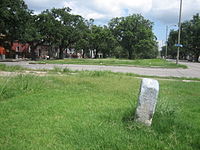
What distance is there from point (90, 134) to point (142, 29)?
69.4 m

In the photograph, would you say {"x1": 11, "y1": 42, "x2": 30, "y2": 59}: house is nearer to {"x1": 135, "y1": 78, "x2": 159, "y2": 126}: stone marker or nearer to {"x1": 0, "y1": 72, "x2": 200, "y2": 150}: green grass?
{"x1": 0, "y1": 72, "x2": 200, "y2": 150}: green grass

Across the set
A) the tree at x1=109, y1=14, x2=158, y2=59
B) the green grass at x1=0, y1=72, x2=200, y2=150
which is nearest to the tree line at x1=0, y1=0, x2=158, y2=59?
the tree at x1=109, y1=14, x2=158, y2=59

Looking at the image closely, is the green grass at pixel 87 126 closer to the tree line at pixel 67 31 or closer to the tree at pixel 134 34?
the tree line at pixel 67 31

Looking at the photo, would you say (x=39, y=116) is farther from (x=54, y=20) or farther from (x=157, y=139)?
(x=54, y=20)

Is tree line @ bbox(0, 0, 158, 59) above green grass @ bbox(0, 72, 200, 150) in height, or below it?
above

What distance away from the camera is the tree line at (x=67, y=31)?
38312 mm

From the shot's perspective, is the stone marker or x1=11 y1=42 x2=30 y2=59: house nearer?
the stone marker

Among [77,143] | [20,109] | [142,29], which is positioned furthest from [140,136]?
[142,29]

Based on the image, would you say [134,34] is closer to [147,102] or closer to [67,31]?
[67,31]

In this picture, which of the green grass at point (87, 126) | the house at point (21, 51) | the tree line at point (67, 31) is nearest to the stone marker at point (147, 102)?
the green grass at point (87, 126)

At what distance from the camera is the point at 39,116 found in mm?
4750

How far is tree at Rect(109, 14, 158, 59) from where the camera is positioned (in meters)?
69.7

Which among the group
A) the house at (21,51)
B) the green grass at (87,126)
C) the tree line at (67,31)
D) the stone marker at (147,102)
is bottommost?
the green grass at (87,126)

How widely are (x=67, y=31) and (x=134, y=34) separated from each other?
2456 centimetres
